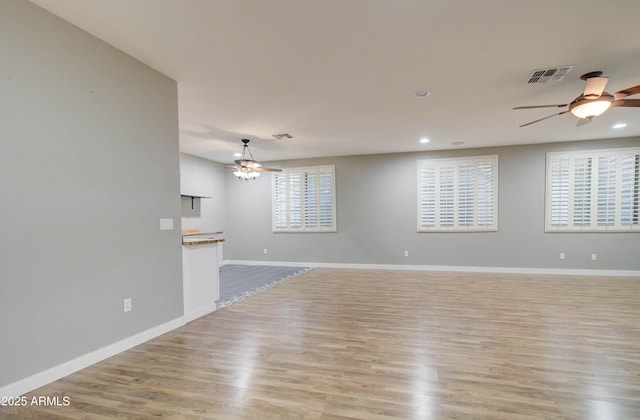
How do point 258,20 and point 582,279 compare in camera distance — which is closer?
point 258,20

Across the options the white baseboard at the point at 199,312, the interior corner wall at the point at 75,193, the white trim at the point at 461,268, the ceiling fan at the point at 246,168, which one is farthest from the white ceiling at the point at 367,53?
the white trim at the point at 461,268

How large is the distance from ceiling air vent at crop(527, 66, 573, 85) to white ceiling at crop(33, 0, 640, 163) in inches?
3.6

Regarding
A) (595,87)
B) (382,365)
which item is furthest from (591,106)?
(382,365)

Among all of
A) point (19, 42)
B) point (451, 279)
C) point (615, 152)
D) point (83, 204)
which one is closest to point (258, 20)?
point (19, 42)

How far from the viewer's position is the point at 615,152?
19.6 feet

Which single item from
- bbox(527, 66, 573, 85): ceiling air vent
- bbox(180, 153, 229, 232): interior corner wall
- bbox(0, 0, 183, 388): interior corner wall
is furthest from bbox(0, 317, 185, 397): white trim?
bbox(527, 66, 573, 85): ceiling air vent

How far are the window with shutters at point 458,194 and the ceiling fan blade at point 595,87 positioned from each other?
3.65 metres

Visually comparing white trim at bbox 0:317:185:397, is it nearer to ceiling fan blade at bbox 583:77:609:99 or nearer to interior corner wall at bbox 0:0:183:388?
interior corner wall at bbox 0:0:183:388

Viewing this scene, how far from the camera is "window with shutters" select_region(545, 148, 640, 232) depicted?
19.5ft

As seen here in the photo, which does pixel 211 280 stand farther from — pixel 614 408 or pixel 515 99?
pixel 515 99

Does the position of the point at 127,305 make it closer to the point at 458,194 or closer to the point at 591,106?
the point at 591,106

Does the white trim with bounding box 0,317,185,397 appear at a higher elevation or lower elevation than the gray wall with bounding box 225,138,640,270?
lower

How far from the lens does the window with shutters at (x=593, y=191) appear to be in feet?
19.5

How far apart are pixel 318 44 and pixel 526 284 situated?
5334 mm
